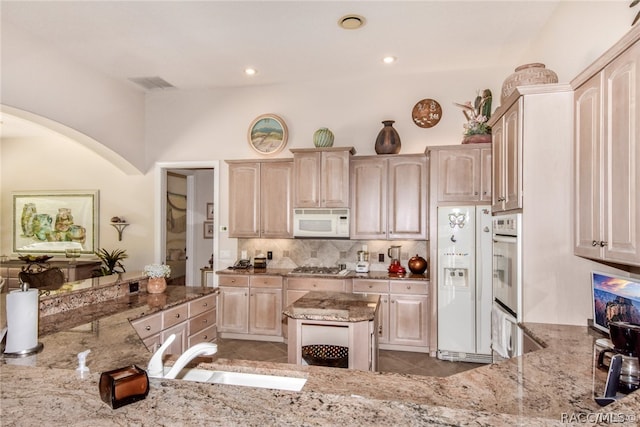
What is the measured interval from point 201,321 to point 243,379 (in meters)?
1.67

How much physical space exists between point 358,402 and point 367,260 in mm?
3737

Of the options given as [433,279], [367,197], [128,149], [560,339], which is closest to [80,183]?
[128,149]

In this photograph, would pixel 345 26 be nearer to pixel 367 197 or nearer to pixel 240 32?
pixel 240 32

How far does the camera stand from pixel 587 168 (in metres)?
2.15

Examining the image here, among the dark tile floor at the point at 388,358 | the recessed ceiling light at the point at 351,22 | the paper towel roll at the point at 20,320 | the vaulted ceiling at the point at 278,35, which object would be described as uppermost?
the vaulted ceiling at the point at 278,35

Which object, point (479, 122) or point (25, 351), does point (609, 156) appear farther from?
point (25, 351)

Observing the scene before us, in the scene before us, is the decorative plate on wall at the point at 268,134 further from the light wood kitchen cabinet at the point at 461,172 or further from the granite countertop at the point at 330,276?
the light wood kitchen cabinet at the point at 461,172

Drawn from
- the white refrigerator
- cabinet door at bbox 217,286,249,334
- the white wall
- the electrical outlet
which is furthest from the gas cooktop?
the white wall

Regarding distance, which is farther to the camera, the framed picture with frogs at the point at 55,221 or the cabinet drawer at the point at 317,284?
the framed picture with frogs at the point at 55,221

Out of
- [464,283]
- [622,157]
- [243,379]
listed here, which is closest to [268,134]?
[464,283]

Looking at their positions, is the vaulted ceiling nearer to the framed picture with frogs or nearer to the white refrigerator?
the white refrigerator

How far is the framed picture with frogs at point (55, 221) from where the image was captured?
5758mm

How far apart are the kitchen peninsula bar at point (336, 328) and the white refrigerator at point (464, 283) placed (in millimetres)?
1627

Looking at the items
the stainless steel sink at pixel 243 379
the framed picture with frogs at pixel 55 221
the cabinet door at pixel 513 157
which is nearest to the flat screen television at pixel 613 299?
the cabinet door at pixel 513 157
